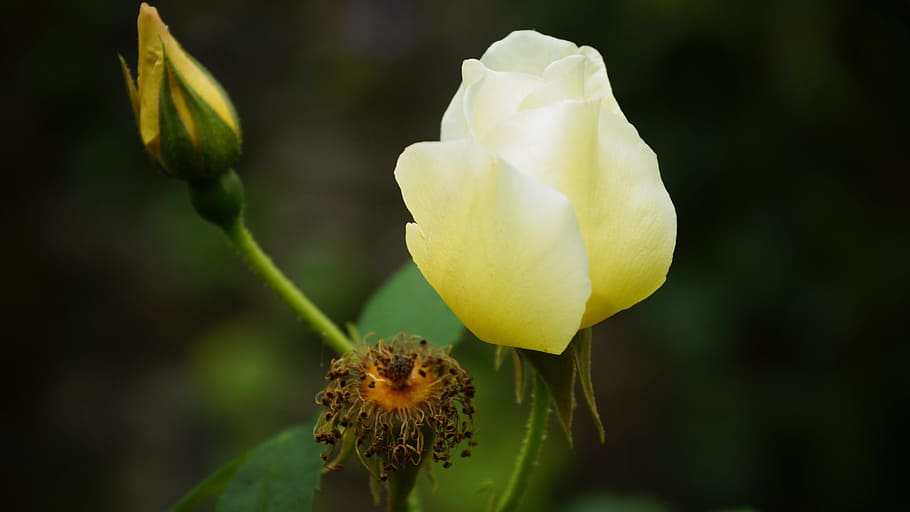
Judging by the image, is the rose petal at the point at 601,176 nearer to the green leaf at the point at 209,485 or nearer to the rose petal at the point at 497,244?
the rose petal at the point at 497,244

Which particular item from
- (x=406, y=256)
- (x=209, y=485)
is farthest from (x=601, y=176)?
(x=406, y=256)

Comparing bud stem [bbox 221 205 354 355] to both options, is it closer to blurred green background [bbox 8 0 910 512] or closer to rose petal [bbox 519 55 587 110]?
blurred green background [bbox 8 0 910 512]

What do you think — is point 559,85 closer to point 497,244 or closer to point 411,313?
point 497,244

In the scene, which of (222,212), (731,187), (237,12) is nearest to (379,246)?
(237,12)

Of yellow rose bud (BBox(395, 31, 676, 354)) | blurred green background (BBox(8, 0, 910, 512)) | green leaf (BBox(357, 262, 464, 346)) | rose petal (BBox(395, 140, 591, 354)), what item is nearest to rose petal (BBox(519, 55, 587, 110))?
yellow rose bud (BBox(395, 31, 676, 354))

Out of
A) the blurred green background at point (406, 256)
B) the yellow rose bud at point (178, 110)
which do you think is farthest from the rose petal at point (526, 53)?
the blurred green background at point (406, 256)
